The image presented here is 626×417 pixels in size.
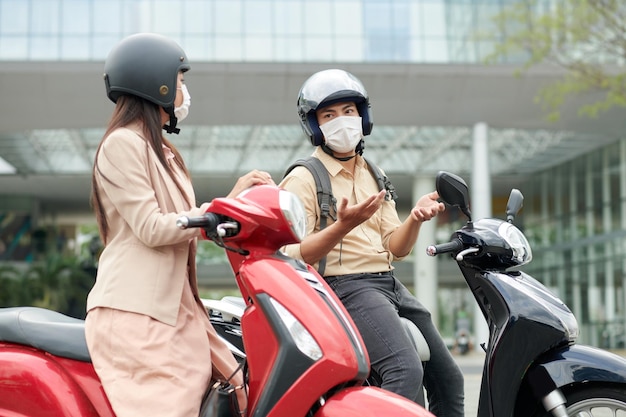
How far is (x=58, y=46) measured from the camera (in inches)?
916

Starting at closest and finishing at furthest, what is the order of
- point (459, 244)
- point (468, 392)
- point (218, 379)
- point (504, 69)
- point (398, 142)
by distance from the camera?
point (218, 379)
point (459, 244)
point (468, 392)
point (504, 69)
point (398, 142)

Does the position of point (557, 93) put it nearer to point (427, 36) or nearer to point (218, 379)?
point (427, 36)

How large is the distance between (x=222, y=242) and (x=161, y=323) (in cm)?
30

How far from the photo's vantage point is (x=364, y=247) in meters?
3.34

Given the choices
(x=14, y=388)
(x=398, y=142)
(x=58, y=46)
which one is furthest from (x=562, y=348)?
(x=398, y=142)

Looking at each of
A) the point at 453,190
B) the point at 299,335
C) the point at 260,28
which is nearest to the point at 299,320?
the point at 299,335

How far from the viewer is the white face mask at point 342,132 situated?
11.2 ft

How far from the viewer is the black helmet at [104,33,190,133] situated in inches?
112

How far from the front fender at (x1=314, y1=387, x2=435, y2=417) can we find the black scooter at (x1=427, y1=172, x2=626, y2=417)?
658 millimetres

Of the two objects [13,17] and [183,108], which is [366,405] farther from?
[13,17]

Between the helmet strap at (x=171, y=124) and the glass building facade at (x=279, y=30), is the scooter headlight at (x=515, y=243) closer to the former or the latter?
the helmet strap at (x=171, y=124)

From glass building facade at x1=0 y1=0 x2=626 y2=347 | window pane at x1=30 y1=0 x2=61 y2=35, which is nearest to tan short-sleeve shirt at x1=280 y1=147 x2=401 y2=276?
glass building facade at x1=0 y1=0 x2=626 y2=347

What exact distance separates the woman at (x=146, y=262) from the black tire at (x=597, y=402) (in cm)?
106

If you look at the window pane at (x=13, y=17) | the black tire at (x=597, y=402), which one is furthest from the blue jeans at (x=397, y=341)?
the window pane at (x=13, y=17)
